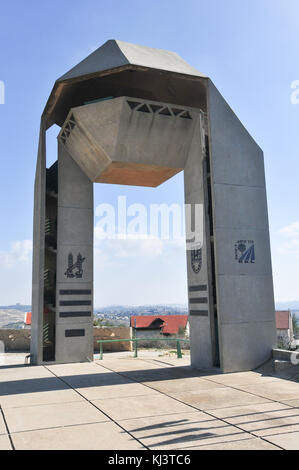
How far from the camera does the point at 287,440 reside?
7.18 meters

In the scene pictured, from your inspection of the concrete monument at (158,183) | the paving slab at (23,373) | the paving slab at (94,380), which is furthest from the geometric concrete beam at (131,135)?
the paving slab at (23,373)

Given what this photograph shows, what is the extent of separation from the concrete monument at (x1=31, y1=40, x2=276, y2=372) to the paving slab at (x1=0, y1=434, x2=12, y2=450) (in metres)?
9.66

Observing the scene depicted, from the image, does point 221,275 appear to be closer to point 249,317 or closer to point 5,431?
point 249,317

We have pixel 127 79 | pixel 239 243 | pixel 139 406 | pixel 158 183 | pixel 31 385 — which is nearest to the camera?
pixel 139 406

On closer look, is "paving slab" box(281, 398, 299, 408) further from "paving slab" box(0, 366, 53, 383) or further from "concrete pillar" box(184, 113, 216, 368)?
"paving slab" box(0, 366, 53, 383)

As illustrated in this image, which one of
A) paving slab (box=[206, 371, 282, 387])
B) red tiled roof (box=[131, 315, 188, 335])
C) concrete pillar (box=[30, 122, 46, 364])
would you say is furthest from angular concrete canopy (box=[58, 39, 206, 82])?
red tiled roof (box=[131, 315, 188, 335])

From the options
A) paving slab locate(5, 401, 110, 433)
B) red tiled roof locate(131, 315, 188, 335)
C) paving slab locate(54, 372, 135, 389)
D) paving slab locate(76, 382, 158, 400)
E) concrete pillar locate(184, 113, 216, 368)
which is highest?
concrete pillar locate(184, 113, 216, 368)

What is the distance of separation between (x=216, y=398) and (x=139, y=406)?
2.19 metres

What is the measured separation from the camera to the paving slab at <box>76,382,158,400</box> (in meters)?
11.5

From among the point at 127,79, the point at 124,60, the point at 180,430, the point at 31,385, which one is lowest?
the point at 31,385

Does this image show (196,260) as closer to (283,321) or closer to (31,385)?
(31,385)

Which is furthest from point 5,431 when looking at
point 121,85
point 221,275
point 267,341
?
point 121,85

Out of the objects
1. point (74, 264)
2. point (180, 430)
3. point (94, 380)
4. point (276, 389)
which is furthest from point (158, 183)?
point (180, 430)

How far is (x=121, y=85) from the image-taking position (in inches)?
762
